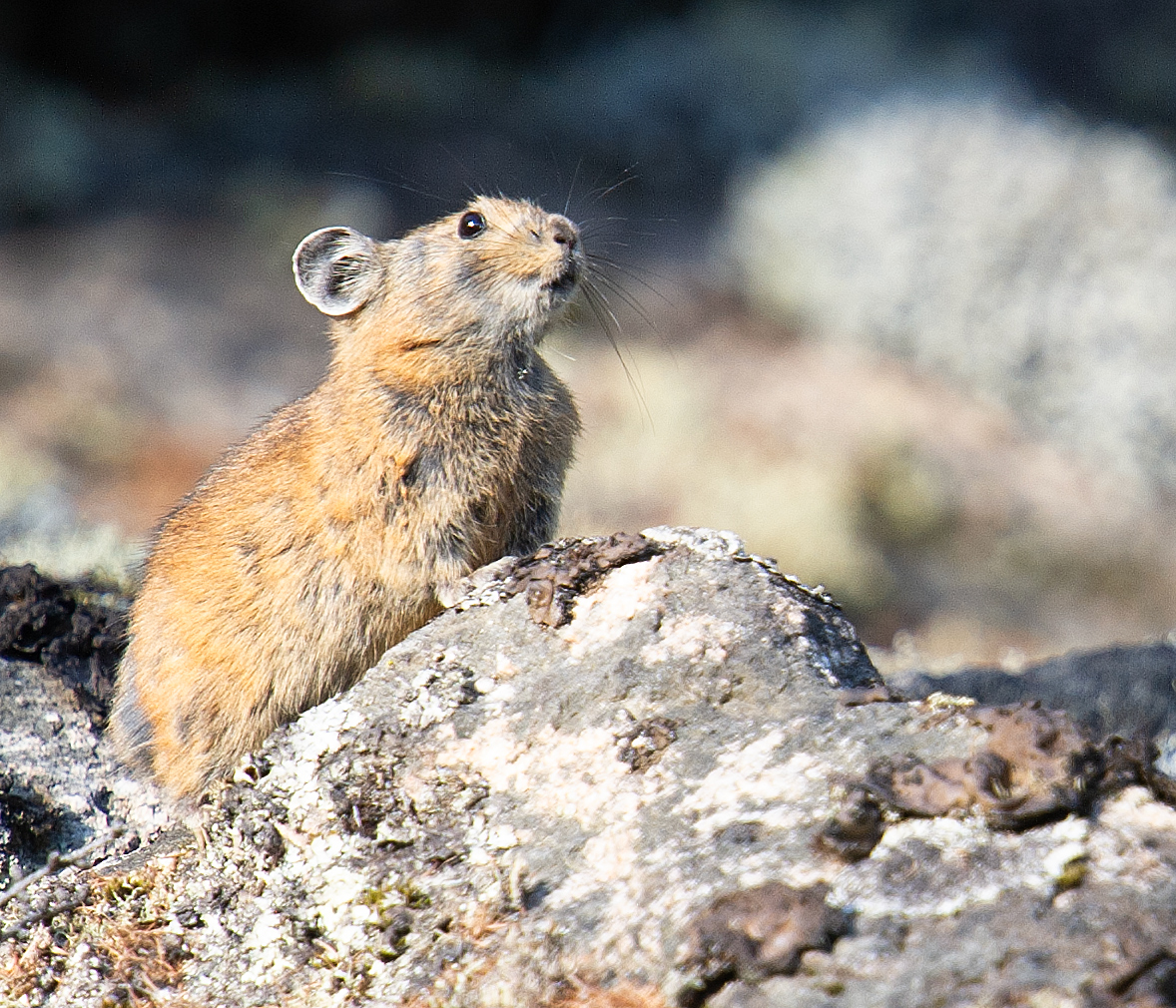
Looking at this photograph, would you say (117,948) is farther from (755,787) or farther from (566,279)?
(566,279)

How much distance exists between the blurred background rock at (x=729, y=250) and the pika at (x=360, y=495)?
7.44 metres

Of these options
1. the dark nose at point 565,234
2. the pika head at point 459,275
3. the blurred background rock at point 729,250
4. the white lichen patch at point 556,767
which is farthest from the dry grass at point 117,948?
the blurred background rock at point 729,250

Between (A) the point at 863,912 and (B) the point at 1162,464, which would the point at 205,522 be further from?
(B) the point at 1162,464

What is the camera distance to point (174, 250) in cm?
1873

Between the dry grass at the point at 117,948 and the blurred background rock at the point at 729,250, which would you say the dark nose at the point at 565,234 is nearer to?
the dry grass at the point at 117,948

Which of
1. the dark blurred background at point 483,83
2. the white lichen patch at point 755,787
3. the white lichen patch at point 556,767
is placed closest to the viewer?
the white lichen patch at point 755,787

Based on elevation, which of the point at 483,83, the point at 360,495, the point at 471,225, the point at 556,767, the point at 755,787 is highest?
the point at 483,83

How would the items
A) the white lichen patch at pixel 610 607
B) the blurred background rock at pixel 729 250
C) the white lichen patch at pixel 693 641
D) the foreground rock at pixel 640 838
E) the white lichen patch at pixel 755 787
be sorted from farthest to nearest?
the blurred background rock at pixel 729 250, the white lichen patch at pixel 610 607, the white lichen patch at pixel 693 641, the white lichen patch at pixel 755 787, the foreground rock at pixel 640 838

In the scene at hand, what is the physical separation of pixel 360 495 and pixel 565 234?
1.54 metres

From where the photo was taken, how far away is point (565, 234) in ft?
18.6

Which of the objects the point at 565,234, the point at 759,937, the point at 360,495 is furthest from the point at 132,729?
the point at 759,937

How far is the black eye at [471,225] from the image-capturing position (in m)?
5.96

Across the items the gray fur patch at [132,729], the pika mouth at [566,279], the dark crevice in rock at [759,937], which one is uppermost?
the pika mouth at [566,279]

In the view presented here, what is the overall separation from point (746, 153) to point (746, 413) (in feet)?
25.0
